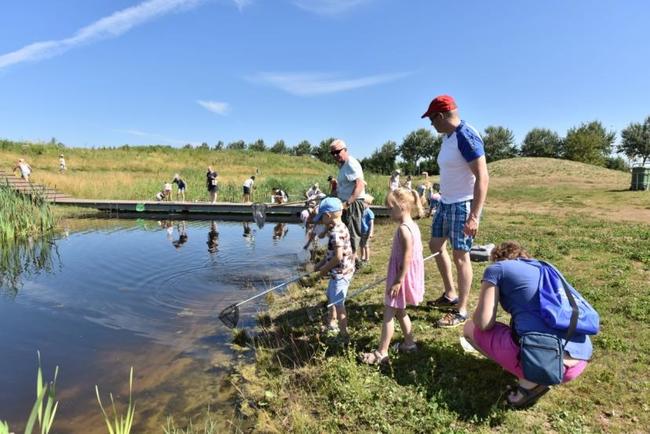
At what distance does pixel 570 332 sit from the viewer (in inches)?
111

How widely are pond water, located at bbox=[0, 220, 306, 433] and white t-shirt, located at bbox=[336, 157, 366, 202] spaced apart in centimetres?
222

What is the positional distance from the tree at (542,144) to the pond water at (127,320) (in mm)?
62796

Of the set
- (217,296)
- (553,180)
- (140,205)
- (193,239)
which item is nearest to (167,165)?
(140,205)

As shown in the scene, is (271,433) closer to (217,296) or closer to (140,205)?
(217,296)

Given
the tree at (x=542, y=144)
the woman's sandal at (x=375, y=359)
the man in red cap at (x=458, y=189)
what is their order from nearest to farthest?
1. the woman's sandal at (x=375, y=359)
2. the man in red cap at (x=458, y=189)
3. the tree at (x=542, y=144)

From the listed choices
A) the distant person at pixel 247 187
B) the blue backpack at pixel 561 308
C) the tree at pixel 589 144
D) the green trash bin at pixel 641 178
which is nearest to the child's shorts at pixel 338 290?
the blue backpack at pixel 561 308

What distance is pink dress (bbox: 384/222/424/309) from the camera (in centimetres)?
363

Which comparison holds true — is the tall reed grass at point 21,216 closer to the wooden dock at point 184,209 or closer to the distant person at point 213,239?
the distant person at point 213,239

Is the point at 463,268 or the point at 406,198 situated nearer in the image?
the point at 406,198

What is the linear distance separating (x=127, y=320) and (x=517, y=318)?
524 cm

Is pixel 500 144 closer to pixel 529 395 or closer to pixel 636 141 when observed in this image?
pixel 636 141

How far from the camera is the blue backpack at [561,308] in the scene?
283 centimetres

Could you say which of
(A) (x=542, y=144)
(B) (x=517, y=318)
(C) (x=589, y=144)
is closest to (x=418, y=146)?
(A) (x=542, y=144)

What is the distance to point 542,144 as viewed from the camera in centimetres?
6397
